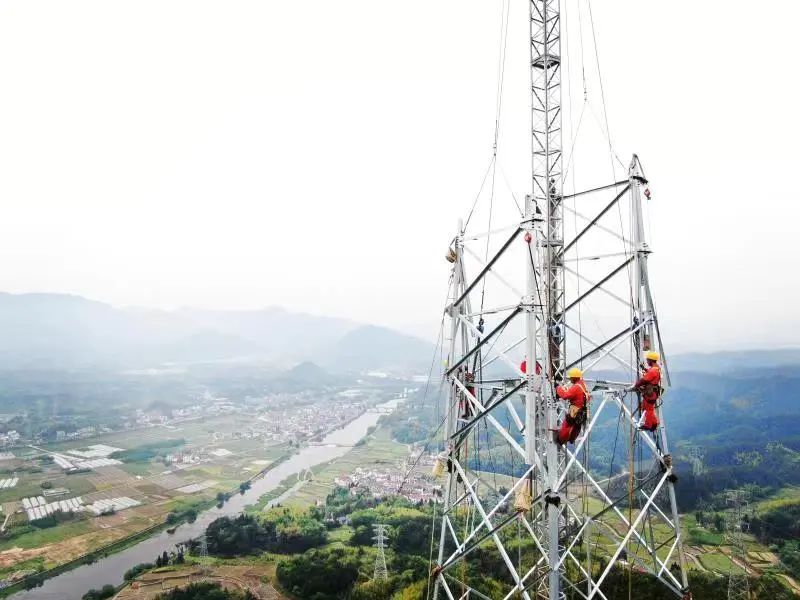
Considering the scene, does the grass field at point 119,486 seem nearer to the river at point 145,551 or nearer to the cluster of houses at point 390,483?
the river at point 145,551

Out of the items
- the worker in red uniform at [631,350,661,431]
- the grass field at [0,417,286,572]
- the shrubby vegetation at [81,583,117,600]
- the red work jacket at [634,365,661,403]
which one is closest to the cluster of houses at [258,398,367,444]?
the grass field at [0,417,286,572]

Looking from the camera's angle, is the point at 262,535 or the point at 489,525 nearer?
the point at 489,525

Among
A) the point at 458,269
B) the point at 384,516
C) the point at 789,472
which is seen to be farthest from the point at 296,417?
the point at 458,269

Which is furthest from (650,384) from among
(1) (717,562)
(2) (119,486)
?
(2) (119,486)

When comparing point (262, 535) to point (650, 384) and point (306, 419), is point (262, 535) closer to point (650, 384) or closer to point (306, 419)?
point (650, 384)

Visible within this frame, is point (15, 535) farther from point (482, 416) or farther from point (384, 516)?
point (482, 416)
